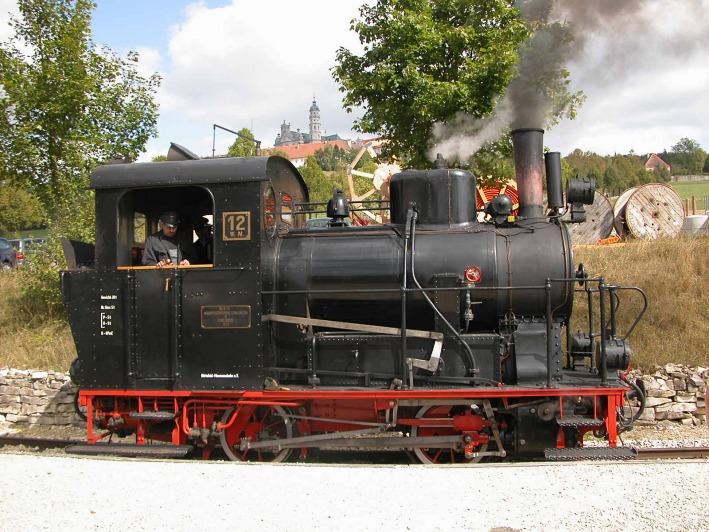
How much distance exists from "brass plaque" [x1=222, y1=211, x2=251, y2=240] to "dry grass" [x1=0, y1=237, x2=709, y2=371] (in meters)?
5.97

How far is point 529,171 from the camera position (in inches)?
256

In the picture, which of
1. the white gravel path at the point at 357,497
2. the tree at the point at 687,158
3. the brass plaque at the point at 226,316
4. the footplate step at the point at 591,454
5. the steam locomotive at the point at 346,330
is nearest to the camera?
the white gravel path at the point at 357,497

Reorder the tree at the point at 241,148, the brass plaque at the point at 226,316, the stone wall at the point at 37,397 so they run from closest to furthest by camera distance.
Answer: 1. the brass plaque at the point at 226,316
2. the stone wall at the point at 37,397
3. the tree at the point at 241,148

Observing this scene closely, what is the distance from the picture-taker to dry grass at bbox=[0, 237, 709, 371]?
9484 mm

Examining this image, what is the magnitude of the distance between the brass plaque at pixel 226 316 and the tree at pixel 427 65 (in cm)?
533

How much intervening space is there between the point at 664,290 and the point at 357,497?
7905 mm

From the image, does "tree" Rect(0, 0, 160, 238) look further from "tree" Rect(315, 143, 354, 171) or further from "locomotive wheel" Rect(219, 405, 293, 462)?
"tree" Rect(315, 143, 354, 171)

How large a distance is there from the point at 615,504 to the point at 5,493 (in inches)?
200

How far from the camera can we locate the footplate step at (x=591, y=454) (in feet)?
18.4

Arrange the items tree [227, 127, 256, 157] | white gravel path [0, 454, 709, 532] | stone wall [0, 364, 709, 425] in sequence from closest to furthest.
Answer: white gravel path [0, 454, 709, 532] → stone wall [0, 364, 709, 425] → tree [227, 127, 256, 157]

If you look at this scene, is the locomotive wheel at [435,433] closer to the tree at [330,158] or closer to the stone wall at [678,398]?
the stone wall at [678,398]

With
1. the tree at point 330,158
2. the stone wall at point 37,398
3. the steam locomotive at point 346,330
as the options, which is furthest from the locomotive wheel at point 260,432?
the tree at point 330,158

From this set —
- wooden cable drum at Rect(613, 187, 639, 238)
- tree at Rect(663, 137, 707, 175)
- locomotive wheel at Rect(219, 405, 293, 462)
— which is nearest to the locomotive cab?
locomotive wheel at Rect(219, 405, 293, 462)

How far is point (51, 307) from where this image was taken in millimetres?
12188
